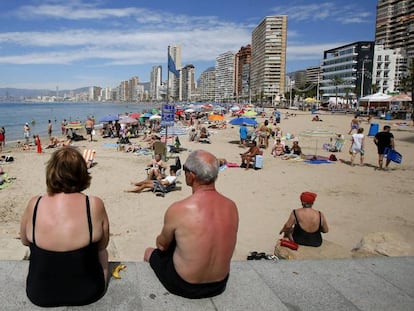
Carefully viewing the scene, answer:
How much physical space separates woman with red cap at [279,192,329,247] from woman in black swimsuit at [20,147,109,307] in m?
2.84

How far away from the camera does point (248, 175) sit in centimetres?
1093

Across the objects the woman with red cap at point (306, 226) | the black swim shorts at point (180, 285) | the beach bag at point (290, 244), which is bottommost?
A: the beach bag at point (290, 244)

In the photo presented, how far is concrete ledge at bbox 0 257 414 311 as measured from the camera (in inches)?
89.7

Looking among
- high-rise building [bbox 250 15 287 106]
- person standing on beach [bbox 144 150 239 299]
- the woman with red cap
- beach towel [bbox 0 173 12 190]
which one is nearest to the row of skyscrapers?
high-rise building [bbox 250 15 287 106]

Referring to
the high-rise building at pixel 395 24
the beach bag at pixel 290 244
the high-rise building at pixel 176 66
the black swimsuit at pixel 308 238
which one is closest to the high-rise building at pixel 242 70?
the high-rise building at pixel 395 24

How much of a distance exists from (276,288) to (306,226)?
6.32 feet

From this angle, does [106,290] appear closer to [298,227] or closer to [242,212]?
[298,227]

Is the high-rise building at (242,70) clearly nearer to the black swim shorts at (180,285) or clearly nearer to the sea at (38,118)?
the sea at (38,118)

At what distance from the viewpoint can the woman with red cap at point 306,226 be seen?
4277 mm

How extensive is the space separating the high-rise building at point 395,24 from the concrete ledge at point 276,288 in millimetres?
119101

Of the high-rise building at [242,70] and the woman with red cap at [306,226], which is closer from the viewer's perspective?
the woman with red cap at [306,226]

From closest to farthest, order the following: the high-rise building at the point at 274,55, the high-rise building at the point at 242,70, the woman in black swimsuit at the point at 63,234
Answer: the woman in black swimsuit at the point at 63,234
the high-rise building at the point at 274,55
the high-rise building at the point at 242,70

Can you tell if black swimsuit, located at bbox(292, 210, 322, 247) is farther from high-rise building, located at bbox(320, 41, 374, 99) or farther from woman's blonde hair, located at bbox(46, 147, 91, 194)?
high-rise building, located at bbox(320, 41, 374, 99)

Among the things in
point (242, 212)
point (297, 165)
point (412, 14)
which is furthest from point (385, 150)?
point (412, 14)
